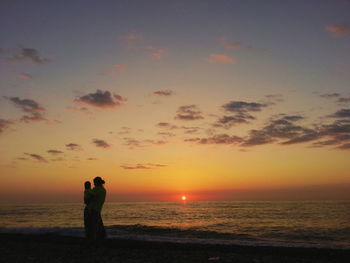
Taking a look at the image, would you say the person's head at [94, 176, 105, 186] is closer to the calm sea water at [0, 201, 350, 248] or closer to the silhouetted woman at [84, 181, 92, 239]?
the silhouetted woman at [84, 181, 92, 239]

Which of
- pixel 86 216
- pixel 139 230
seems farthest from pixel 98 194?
pixel 139 230

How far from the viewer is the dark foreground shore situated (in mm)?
9336

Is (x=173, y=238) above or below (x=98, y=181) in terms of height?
below

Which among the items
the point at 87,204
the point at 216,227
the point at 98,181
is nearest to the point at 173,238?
the point at 87,204

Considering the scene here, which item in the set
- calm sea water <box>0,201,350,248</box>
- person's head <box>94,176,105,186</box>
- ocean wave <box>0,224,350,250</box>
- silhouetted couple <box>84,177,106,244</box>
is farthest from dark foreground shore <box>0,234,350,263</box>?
calm sea water <box>0,201,350,248</box>

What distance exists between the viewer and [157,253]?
33.8 ft

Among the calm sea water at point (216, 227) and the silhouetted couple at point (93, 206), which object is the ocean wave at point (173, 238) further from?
the silhouetted couple at point (93, 206)

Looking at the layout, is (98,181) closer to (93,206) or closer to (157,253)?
(93,206)

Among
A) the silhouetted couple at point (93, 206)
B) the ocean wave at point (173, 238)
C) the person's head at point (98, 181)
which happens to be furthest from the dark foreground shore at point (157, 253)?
the person's head at point (98, 181)

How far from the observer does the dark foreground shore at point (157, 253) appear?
9.34 m

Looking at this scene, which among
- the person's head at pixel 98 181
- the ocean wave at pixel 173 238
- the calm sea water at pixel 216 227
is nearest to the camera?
the person's head at pixel 98 181

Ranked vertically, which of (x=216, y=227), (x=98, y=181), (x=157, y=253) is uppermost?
(x=98, y=181)

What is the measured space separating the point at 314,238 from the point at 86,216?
1923cm

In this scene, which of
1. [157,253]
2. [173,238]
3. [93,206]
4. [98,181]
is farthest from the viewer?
[173,238]
